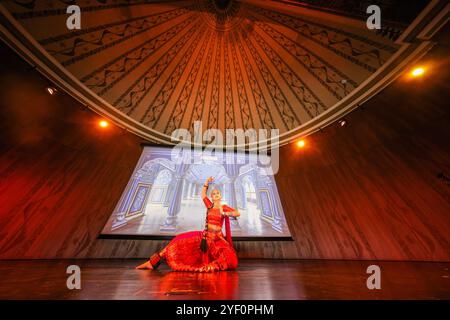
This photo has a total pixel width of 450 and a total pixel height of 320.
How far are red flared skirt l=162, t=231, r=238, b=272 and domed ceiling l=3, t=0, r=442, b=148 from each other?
3.42 m

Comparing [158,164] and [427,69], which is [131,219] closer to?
[158,164]

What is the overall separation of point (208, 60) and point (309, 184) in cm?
418

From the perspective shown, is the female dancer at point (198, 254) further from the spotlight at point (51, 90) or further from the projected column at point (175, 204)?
the spotlight at point (51, 90)

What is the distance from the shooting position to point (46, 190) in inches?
122

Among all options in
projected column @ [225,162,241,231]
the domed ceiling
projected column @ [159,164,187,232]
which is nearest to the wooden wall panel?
projected column @ [159,164,187,232]

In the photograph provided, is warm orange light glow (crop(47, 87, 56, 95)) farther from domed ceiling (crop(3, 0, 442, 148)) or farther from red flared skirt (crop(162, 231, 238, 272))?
red flared skirt (crop(162, 231, 238, 272))

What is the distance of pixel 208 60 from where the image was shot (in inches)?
170

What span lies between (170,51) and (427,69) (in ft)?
16.3

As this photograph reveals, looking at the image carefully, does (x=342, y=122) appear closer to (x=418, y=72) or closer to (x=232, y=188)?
(x=418, y=72)

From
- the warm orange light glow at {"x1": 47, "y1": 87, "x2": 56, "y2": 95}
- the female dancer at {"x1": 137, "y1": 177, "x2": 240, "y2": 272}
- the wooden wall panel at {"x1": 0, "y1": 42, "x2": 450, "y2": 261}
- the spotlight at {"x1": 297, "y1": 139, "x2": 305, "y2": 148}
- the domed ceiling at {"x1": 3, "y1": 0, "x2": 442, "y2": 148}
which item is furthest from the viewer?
the spotlight at {"x1": 297, "y1": 139, "x2": 305, "y2": 148}

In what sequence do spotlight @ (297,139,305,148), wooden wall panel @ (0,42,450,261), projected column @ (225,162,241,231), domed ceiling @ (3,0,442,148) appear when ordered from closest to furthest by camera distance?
wooden wall panel @ (0,42,450,261)
domed ceiling @ (3,0,442,148)
projected column @ (225,162,241,231)
spotlight @ (297,139,305,148)

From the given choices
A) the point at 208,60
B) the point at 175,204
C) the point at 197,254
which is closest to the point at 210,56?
the point at 208,60

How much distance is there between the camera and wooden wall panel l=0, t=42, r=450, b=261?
271 cm
